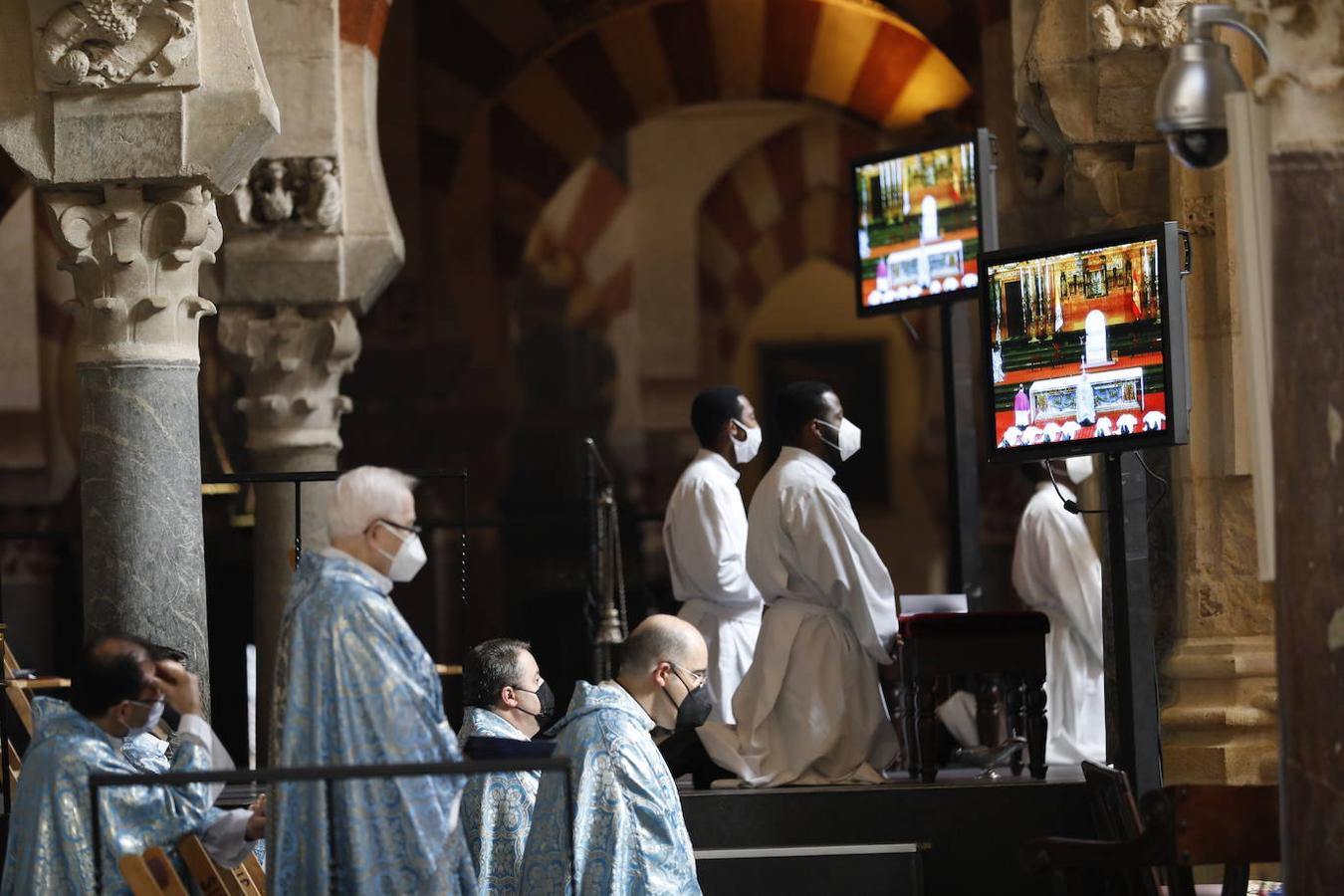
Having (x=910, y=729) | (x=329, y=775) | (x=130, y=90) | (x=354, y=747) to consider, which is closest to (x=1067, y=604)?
(x=910, y=729)

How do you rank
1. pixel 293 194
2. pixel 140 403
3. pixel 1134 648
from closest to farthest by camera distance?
pixel 1134 648
pixel 140 403
pixel 293 194

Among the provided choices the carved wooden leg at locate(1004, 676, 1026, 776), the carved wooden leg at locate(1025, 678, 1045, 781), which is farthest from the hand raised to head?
the carved wooden leg at locate(1004, 676, 1026, 776)

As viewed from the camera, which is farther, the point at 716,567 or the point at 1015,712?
the point at 716,567

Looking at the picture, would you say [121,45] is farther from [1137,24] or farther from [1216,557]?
[1216,557]

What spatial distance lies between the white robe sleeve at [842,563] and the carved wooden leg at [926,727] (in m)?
0.15

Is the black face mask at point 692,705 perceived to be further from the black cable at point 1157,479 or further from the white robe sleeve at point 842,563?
the black cable at point 1157,479

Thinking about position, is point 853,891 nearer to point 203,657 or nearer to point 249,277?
point 203,657

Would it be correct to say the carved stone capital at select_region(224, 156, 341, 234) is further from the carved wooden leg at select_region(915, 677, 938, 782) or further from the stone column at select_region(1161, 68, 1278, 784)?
the stone column at select_region(1161, 68, 1278, 784)

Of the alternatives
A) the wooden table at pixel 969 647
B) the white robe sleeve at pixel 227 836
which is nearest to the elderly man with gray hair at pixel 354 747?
the white robe sleeve at pixel 227 836

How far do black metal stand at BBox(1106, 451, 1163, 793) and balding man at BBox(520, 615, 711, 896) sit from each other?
4.70ft

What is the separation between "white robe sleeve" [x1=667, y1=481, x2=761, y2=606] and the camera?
8508 mm

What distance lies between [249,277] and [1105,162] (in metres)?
3.79

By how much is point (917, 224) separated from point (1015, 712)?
1943 mm

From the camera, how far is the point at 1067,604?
31.6ft
